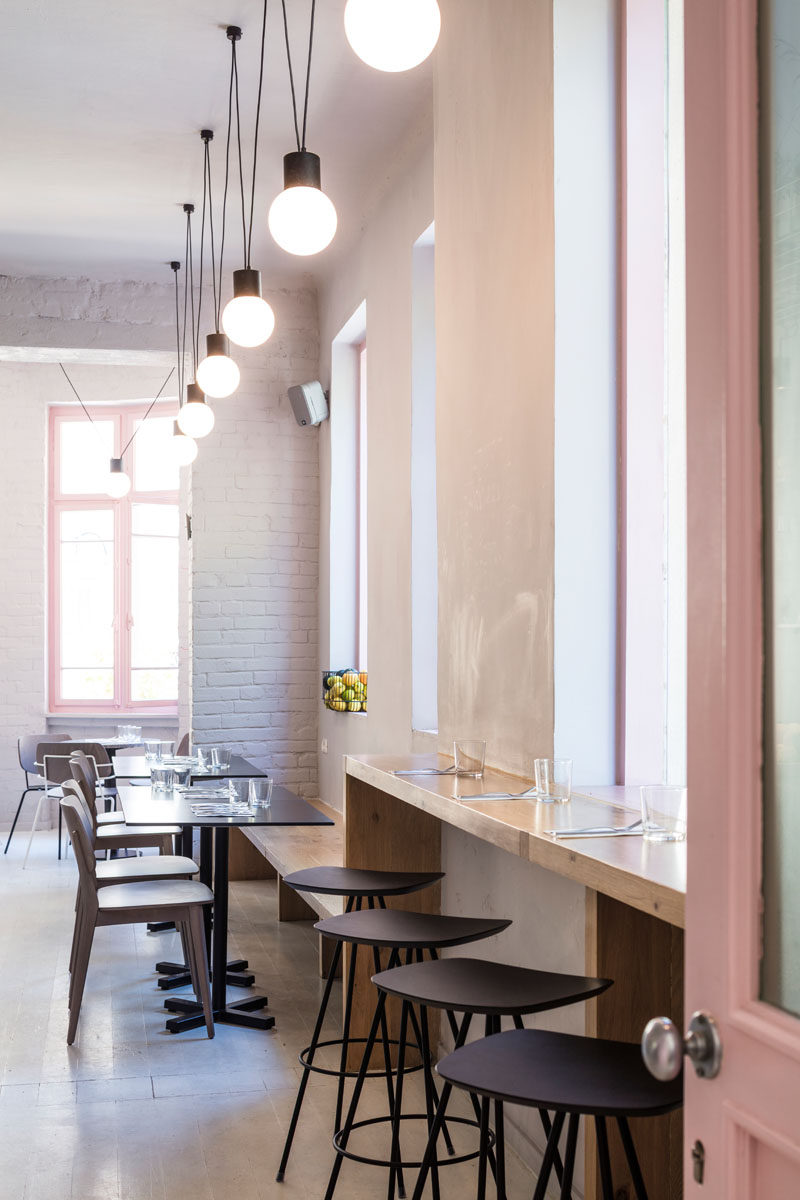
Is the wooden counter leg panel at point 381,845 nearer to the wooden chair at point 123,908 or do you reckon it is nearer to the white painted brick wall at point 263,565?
the wooden chair at point 123,908

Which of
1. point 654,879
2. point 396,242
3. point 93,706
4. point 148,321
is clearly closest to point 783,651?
point 654,879

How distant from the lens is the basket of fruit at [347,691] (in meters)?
6.45

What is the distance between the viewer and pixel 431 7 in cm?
235

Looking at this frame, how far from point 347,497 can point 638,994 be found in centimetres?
511

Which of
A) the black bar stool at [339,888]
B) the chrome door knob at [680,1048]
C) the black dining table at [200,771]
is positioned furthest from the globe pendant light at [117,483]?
the chrome door knob at [680,1048]

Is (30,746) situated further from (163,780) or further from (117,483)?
(163,780)

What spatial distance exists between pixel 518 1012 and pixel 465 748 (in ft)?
4.19

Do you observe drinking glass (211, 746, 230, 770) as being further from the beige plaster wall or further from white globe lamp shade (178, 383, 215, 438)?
the beige plaster wall

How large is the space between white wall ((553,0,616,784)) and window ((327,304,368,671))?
4052mm

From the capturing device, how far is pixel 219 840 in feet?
14.4

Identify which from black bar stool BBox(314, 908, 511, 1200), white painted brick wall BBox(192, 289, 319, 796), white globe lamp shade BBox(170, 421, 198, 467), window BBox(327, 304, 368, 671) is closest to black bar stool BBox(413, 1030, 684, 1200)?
black bar stool BBox(314, 908, 511, 1200)

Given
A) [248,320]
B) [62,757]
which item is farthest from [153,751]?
[248,320]

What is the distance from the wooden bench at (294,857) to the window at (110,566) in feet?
9.74

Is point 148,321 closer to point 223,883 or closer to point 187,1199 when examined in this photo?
point 223,883
